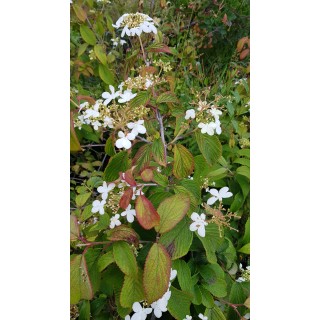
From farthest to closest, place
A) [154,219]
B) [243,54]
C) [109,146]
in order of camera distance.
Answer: [243,54], [109,146], [154,219]

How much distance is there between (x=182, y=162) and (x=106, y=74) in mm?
496

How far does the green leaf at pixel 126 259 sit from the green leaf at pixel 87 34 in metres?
0.65

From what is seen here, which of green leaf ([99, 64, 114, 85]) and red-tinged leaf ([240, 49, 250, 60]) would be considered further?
red-tinged leaf ([240, 49, 250, 60])

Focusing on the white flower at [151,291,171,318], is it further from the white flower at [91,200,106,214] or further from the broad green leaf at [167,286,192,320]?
the white flower at [91,200,106,214]

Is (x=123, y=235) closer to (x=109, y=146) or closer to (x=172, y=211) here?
(x=172, y=211)

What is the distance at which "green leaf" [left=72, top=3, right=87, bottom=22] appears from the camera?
43.4 inches

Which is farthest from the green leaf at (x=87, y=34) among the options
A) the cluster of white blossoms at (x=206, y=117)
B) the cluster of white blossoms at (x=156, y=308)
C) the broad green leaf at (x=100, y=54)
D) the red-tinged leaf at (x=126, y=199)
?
the cluster of white blossoms at (x=156, y=308)

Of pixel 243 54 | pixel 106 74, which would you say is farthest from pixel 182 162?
pixel 243 54

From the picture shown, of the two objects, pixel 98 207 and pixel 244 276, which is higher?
pixel 98 207

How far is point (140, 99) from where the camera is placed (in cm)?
79

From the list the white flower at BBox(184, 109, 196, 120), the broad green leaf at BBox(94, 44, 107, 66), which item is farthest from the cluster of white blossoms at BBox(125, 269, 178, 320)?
the broad green leaf at BBox(94, 44, 107, 66)

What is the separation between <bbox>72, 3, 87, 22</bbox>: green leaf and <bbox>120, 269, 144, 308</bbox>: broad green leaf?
712 mm

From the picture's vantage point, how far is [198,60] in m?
1.39
